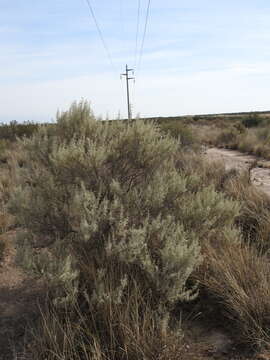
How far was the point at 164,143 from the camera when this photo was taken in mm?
4273

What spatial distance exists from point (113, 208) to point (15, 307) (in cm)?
148

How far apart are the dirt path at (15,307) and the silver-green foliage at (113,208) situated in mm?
527

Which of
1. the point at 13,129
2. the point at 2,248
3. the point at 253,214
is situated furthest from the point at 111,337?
the point at 13,129

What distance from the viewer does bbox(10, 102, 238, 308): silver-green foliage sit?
3270mm

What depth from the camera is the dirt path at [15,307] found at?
3.26 m

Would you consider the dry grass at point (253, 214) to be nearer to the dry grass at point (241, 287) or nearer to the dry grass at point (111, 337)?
the dry grass at point (241, 287)

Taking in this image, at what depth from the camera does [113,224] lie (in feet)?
12.0

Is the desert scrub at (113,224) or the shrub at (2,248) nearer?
the desert scrub at (113,224)

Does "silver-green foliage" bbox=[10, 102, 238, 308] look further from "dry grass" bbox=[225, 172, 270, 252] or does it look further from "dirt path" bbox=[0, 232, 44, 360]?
"dry grass" bbox=[225, 172, 270, 252]

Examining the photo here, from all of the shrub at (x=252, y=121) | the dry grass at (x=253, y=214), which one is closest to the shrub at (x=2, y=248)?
the dry grass at (x=253, y=214)

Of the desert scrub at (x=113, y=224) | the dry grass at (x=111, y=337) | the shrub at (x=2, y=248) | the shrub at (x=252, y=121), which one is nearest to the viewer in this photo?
the dry grass at (x=111, y=337)

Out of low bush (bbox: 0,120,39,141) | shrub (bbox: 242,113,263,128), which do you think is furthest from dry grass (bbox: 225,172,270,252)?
shrub (bbox: 242,113,263,128)

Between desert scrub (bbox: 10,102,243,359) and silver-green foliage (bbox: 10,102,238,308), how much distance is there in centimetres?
1

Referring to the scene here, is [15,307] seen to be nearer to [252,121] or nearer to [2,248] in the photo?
[2,248]
